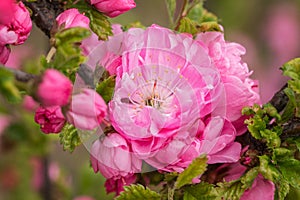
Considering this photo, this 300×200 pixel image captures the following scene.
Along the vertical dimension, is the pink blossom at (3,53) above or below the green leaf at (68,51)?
below

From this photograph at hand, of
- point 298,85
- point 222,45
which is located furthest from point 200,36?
point 298,85

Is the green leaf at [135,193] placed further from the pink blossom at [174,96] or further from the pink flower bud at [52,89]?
the pink flower bud at [52,89]

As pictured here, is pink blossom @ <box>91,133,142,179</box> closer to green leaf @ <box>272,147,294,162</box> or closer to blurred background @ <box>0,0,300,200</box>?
green leaf @ <box>272,147,294,162</box>

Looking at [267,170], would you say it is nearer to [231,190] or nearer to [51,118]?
[231,190]

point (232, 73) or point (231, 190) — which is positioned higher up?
point (232, 73)

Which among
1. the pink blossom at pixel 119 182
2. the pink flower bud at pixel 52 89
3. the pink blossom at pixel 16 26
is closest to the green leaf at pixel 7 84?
the pink flower bud at pixel 52 89

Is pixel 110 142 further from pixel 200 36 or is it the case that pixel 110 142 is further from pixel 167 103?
pixel 200 36

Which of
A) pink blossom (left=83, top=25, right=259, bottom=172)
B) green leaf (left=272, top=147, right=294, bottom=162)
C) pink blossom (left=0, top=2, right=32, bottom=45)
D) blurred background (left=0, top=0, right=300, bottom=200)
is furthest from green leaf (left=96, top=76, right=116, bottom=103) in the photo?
blurred background (left=0, top=0, right=300, bottom=200)

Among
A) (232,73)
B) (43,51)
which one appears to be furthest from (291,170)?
(43,51)
